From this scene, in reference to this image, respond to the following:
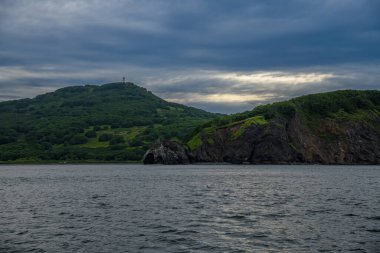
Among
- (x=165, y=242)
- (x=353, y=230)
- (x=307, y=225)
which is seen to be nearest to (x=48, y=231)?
(x=165, y=242)

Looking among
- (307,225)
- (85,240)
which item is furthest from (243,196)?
(85,240)

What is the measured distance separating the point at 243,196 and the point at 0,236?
38623 mm

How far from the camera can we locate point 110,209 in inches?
2056

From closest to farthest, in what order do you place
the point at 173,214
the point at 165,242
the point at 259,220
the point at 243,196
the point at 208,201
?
1. the point at 165,242
2. the point at 259,220
3. the point at 173,214
4. the point at 208,201
5. the point at 243,196

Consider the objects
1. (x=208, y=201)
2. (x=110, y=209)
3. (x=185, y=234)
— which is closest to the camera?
(x=185, y=234)

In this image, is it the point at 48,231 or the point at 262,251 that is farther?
the point at 48,231

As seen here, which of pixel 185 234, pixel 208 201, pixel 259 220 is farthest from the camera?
pixel 208 201

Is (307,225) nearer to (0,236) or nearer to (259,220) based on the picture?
(259,220)

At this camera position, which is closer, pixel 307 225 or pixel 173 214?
pixel 307 225

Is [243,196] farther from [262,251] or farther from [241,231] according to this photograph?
[262,251]

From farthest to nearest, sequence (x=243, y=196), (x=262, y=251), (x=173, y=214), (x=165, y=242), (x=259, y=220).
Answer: (x=243, y=196)
(x=173, y=214)
(x=259, y=220)
(x=165, y=242)
(x=262, y=251)

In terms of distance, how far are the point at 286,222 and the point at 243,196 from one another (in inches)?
989

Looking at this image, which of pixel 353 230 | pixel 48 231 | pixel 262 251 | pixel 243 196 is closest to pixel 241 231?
pixel 262 251

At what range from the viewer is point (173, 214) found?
156 feet
